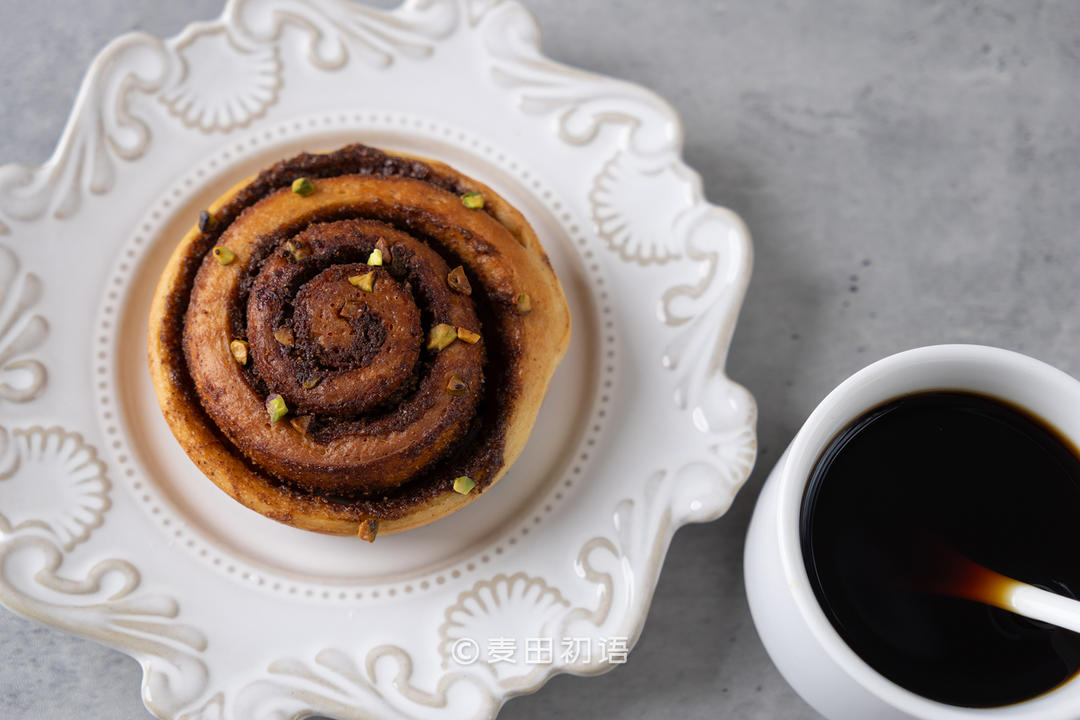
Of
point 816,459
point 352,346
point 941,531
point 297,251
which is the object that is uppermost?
point 297,251

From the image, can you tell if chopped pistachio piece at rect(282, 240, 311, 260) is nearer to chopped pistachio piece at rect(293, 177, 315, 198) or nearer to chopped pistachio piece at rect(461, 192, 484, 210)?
chopped pistachio piece at rect(293, 177, 315, 198)

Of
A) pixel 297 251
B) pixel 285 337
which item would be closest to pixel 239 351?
pixel 285 337

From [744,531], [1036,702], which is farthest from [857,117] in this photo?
[1036,702]

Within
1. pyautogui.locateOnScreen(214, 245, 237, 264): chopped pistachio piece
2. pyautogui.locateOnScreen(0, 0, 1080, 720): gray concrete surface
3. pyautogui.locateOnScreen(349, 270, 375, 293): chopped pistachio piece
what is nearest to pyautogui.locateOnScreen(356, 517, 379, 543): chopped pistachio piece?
pyautogui.locateOnScreen(349, 270, 375, 293): chopped pistachio piece

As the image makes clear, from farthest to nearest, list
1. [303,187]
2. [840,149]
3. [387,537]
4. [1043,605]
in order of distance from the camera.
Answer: [840,149]
[387,537]
[303,187]
[1043,605]

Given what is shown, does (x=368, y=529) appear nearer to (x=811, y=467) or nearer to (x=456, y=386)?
(x=456, y=386)

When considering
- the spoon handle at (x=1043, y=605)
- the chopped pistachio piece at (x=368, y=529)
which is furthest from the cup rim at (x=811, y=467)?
the chopped pistachio piece at (x=368, y=529)

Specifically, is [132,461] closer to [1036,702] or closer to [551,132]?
[551,132]
